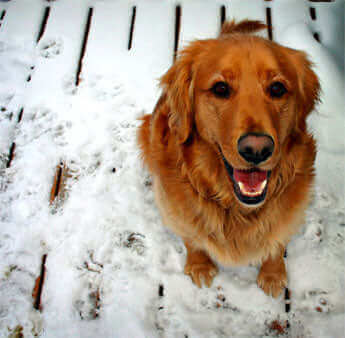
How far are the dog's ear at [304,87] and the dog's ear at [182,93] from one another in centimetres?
54

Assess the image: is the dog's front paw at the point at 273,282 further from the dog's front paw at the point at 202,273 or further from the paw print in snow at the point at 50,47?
the paw print in snow at the point at 50,47

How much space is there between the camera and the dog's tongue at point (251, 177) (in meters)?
1.50

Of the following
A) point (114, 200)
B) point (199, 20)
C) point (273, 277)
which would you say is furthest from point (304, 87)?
point (199, 20)

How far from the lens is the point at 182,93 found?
168 centimetres

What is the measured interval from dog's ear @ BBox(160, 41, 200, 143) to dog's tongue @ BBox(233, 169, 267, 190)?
13.2 inches

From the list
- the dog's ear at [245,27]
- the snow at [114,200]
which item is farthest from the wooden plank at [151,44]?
the dog's ear at [245,27]

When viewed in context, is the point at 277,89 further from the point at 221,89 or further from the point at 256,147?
the point at 256,147

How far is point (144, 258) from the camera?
2195 millimetres

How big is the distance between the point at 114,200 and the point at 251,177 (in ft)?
4.05

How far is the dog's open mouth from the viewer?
1483 mm

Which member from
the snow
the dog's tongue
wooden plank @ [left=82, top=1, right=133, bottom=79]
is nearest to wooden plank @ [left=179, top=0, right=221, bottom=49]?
the snow

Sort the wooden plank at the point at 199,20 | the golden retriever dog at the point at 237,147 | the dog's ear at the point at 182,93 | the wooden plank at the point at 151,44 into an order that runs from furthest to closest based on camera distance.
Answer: the wooden plank at the point at 199,20, the wooden plank at the point at 151,44, the dog's ear at the point at 182,93, the golden retriever dog at the point at 237,147

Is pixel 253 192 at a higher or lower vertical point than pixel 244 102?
lower

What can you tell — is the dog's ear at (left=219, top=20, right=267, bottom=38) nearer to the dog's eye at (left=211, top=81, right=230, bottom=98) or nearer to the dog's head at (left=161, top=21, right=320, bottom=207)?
the dog's head at (left=161, top=21, right=320, bottom=207)
